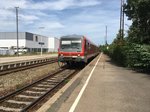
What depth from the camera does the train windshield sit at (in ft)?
83.8

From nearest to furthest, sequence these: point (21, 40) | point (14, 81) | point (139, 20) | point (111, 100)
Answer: point (111, 100) < point (14, 81) < point (139, 20) < point (21, 40)

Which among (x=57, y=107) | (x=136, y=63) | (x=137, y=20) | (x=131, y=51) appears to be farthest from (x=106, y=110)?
(x=137, y=20)

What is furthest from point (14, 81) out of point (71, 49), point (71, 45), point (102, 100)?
point (71, 45)

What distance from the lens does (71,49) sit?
25609 millimetres

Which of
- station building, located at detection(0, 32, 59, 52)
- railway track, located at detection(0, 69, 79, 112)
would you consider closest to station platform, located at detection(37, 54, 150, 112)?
railway track, located at detection(0, 69, 79, 112)

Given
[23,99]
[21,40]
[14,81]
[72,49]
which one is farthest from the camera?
[21,40]

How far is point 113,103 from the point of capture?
9.21 metres

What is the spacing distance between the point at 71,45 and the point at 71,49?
20.6 inches

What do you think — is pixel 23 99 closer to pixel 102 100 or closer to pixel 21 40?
pixel 102 100

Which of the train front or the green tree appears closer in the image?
the green tree

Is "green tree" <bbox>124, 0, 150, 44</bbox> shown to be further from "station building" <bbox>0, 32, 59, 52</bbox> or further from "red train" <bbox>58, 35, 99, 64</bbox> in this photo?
"station building" <bbox>0, 32, 59, 52</bbox>

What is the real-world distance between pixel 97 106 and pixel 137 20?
1862cm

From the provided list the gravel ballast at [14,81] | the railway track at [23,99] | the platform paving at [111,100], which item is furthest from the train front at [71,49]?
the platform paving at [111,100]

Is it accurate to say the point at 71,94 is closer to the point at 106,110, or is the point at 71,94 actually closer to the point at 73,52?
the point at 106,110
